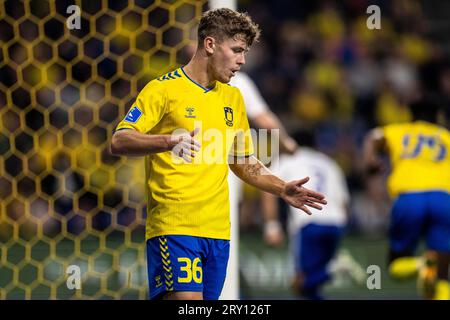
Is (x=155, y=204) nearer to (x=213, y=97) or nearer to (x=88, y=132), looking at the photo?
(x=213, y=97)

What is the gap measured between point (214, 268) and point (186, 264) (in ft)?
0.65

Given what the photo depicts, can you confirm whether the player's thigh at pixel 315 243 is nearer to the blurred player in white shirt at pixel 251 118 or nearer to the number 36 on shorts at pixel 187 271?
the blurred player in white shirt at pixel 251 118

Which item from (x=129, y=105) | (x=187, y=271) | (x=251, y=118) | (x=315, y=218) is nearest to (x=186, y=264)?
(x=187, y=271)

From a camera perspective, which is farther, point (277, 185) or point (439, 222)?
point (439, 222)

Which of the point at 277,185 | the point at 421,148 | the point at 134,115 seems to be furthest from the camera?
the point at 421,148

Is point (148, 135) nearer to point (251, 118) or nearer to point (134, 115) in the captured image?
point (134, 115)

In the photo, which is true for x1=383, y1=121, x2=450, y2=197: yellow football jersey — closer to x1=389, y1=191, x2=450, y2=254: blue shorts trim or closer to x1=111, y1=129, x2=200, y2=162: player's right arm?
x1=389, y1=191, x2=450, y2=254: blue shorts trim

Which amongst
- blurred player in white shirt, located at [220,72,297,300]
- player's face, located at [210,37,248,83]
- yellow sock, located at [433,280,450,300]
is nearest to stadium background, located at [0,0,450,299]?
blurred player in white shirt, located at [220,72,297,300]

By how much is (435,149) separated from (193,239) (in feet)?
12.9

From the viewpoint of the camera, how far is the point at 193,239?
423 cm

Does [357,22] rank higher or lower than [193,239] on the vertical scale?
higher

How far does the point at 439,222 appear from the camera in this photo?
7.59 m

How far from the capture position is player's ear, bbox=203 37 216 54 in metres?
4.26
